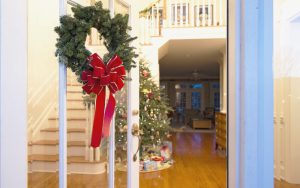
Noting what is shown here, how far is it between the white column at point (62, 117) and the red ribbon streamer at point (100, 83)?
0.08 metres

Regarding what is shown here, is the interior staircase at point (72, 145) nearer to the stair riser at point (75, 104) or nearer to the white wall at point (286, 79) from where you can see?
the stair riser at point (75, 104)

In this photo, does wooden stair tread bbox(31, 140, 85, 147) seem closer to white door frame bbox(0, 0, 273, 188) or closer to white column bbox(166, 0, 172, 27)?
white door frame bbox(0, 0, 273, 188)

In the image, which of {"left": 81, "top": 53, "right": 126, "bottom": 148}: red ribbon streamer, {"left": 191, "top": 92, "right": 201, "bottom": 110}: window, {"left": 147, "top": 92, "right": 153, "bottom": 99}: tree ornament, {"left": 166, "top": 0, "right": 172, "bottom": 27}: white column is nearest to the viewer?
{"left": 81, "top": 53, "right": 126, "bottom": 148}: red ribbon streamer

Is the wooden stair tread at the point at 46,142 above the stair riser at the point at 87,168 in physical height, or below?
above

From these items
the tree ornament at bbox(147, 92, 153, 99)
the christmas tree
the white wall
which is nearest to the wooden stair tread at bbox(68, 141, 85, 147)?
the white wall

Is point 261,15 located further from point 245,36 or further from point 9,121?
point 9,121

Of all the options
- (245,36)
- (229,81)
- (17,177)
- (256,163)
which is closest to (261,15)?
(245,36)

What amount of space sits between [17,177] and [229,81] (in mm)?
682

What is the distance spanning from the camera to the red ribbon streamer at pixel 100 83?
98cm

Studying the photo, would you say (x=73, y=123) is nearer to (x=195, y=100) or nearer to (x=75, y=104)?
(x=75, y=104)

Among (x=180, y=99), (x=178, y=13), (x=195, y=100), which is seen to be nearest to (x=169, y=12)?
(x=178, y=13)

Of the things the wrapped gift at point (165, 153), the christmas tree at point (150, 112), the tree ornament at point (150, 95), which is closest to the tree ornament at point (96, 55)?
the christmas tree at point (150, 112)

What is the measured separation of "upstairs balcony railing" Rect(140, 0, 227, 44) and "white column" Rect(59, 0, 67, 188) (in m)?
4.59

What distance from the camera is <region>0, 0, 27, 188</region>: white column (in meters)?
0.66
